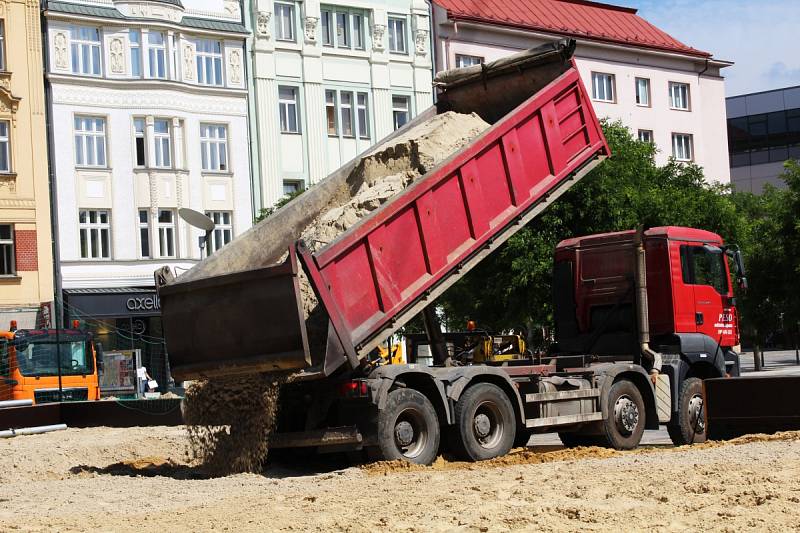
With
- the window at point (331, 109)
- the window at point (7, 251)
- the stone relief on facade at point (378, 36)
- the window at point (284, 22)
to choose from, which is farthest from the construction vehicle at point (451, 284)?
the stone relief on facade at point (378, 36)

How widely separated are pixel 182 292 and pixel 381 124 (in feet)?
109

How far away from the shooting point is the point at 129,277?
3997cm

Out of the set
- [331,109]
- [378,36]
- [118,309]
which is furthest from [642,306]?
[378,36]

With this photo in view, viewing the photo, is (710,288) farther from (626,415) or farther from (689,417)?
(626,415)

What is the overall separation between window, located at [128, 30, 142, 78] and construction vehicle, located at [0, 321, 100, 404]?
14.9 m

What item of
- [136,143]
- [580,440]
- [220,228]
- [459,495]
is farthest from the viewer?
[220,228]

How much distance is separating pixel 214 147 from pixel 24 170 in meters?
6.68

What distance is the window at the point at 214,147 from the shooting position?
42.2m

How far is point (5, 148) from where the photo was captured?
38.5 meters

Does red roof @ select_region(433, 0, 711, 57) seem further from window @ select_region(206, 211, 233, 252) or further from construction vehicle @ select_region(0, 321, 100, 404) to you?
construction vehicle @ select_region(0, 321, 100, 404)

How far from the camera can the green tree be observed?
31.8 meters

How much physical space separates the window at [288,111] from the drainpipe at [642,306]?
29010 millimetres

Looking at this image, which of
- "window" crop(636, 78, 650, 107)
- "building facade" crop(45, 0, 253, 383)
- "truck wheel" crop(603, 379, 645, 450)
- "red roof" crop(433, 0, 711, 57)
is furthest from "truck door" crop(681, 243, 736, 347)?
"window" crop(636, 78, 650, 107)

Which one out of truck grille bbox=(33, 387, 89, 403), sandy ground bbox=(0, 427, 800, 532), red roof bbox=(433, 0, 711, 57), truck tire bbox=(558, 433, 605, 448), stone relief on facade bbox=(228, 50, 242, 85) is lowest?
truck tire bbox=(558, 433, 605, 448)
